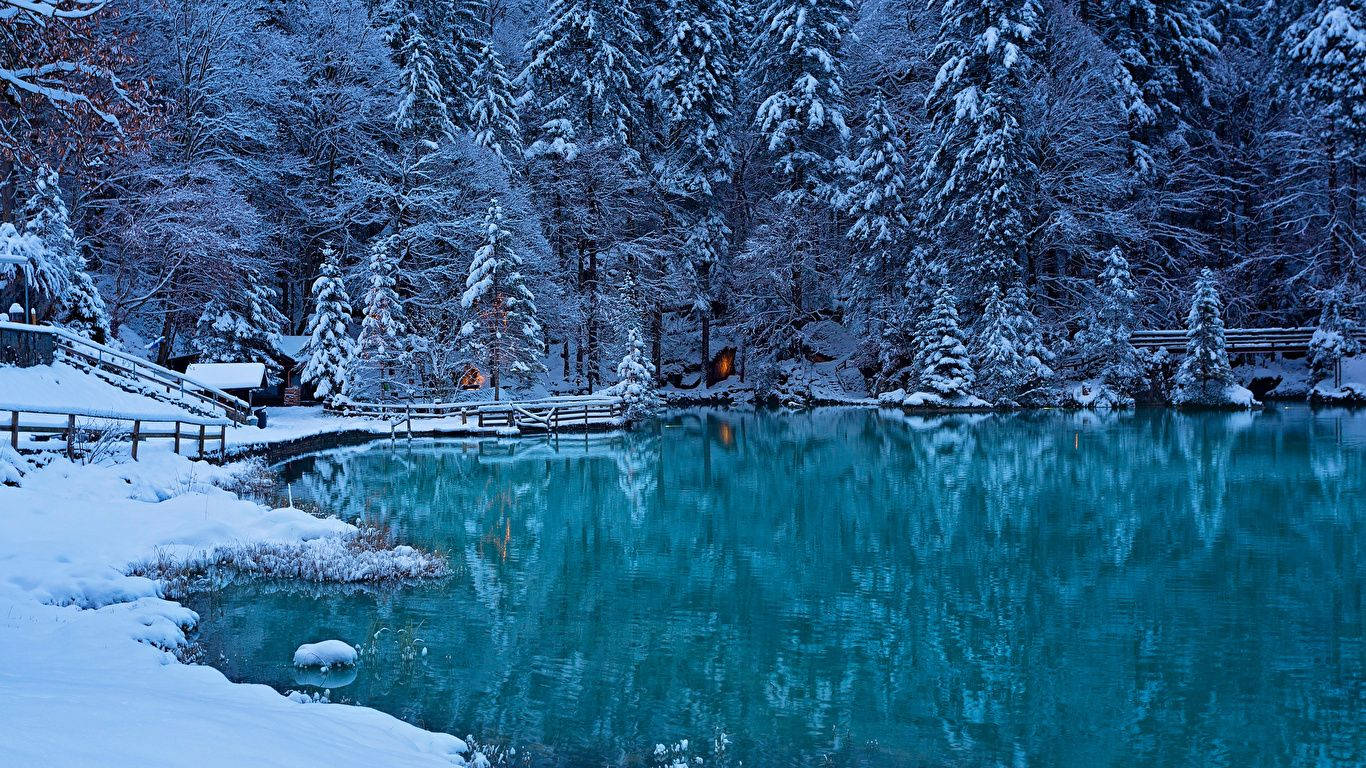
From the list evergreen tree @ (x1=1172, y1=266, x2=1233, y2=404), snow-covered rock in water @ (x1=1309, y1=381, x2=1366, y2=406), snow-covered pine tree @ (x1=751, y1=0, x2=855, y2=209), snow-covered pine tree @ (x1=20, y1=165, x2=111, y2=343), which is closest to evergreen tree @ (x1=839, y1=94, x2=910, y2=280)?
snow-covered pine tree @ (x1=751, y1=0, x2=855, y2=209)

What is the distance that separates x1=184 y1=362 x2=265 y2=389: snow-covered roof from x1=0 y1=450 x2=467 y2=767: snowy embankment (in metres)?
19.0

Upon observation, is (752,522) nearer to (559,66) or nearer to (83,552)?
(83,552)

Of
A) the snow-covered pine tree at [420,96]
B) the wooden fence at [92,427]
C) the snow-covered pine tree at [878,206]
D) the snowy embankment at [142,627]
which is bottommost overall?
the snowy embankment at [142,627]

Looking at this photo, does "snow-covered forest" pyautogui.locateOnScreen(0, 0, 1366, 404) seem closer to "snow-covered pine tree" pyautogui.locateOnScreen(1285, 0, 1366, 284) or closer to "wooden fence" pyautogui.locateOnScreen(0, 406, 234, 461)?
"snow-covered pine tree" pyautogui.locateOnScreen(1285, 0, 1366, 284)

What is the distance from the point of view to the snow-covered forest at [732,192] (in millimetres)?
40844

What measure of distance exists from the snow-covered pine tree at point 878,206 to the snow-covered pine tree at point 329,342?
83.5 feet

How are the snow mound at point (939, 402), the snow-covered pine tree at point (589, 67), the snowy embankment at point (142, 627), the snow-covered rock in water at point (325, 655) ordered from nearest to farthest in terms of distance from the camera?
1. the snowy embankment at point (142, 627)
2. the snow-covered rock in water at point (325, 655)
3. the snow mound at point (939, 402)
4. the snow-covered pine tree at point (589, 67)

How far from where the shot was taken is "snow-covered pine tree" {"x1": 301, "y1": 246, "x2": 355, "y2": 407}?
40.3 metres

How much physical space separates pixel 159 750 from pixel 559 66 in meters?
51.1

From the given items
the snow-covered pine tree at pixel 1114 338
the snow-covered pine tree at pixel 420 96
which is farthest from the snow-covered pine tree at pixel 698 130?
the snow-covered pine tree at pixel 1114 338

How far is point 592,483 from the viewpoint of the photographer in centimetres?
2406

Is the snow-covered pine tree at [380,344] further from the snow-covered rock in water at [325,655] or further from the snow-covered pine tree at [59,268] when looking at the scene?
the snow-covered rock in water at [325,655]

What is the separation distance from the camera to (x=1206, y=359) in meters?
40.8

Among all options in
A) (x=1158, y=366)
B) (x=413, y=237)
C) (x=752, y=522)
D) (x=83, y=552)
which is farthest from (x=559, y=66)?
(x=83, y=552)
